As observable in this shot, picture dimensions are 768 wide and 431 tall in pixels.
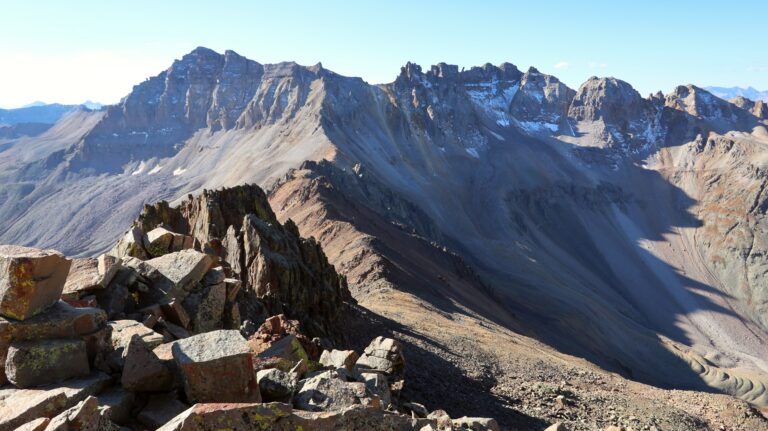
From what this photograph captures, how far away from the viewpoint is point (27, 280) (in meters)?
9.91

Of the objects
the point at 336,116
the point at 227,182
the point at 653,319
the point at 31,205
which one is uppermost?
the point at 336,116

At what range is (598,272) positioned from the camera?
6147 inches

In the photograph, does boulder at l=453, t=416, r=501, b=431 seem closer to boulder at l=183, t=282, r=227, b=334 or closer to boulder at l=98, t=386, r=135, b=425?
boulder at l=98, t=386, r=135, b=425

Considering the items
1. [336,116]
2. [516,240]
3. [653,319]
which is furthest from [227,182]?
[653,319]

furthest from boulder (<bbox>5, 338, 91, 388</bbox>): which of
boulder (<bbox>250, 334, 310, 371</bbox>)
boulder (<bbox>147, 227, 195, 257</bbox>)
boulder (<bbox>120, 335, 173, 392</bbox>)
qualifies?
boulder (<bbox>147, 227, 195, 257</bbox>)

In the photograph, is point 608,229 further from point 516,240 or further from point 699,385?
point 699,385

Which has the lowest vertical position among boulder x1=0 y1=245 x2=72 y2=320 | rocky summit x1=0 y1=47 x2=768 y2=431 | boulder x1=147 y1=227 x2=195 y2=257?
rocky summit x1=0 y1=47 x2=768 y2=431

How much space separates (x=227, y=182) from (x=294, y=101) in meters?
49.3

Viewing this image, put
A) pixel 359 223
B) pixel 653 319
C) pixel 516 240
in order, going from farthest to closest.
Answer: pixel 516 240, pixel 653 319, pixel 359 223

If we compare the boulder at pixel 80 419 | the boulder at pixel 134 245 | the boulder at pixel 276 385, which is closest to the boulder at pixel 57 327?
the boulder at pixel 80 419

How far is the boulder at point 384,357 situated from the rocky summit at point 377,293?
9 cm

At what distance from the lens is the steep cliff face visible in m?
31.1

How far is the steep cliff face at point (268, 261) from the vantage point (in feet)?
102

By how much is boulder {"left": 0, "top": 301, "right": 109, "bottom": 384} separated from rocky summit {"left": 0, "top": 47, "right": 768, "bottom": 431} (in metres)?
0.04
